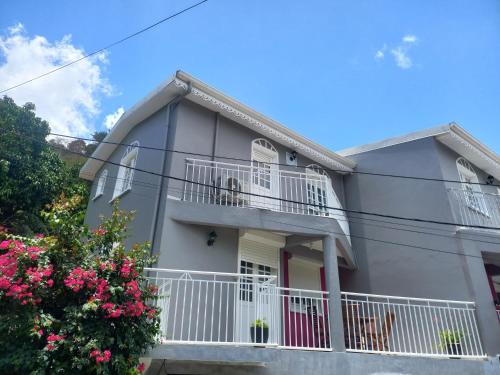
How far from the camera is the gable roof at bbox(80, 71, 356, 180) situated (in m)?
9.82

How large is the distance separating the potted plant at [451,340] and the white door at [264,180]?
4.91 m

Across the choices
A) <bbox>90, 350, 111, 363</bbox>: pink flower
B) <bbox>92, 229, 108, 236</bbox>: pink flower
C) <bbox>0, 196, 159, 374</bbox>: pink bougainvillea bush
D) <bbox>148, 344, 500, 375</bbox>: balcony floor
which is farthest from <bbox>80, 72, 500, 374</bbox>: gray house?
<bbox>90, 350, 111, 363</bbox>: pink flower

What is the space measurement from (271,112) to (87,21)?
526cm

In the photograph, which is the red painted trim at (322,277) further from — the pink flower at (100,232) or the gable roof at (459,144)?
the pink flower at (100,232)

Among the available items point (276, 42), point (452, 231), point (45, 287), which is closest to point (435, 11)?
point (276, 42)

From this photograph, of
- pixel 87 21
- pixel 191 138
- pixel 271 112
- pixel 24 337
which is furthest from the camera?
pixel 271 112

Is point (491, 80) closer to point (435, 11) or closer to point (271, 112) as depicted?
point (435, 11)

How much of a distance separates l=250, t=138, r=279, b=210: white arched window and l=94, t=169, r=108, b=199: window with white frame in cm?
541

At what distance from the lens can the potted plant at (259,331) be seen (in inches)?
287

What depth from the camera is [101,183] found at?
1357 centimetres

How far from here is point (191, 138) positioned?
9.94 metres

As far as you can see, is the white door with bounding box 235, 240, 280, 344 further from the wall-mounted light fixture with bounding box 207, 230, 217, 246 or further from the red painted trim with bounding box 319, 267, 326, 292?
the red painted trim with bounding box 319, 267, 326, 292

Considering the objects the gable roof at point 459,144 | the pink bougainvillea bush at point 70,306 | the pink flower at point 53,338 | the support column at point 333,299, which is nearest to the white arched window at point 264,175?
the support column at point 333,299

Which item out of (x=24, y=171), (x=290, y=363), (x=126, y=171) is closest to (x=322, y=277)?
(x=290, y=363)
